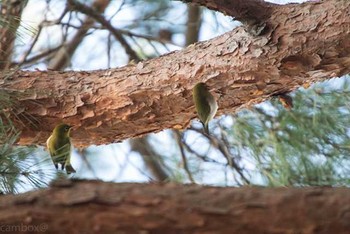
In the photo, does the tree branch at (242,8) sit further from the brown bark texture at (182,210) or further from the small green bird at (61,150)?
the brown bark texture at (182,210)

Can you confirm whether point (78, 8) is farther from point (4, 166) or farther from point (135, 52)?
point (4, 166)

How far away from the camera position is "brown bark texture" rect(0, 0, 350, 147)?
522mm

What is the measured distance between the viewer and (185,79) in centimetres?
58

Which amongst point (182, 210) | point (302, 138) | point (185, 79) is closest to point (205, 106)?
point (185, 79)

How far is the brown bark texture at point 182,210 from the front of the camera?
0.27 m

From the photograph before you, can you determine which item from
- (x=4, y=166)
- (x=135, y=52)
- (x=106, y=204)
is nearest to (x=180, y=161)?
(x=135, y=52)

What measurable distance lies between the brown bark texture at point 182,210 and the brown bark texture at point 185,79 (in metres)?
0.26

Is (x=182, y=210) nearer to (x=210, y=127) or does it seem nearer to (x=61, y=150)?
(x=61, y=150)

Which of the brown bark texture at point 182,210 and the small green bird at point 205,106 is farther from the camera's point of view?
the small green bird at point 205,106

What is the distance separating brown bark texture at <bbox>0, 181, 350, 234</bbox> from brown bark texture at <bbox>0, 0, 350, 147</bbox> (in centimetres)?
26

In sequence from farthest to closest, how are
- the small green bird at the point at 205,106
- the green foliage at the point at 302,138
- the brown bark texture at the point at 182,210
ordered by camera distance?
1. the green foliage at the point at 302,138
2. the small green bird at the point at 205,106
3. the brown bark texture at the point at 182,210

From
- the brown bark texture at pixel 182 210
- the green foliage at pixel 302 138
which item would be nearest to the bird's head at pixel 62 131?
the brown bark texture at pixel 182 210

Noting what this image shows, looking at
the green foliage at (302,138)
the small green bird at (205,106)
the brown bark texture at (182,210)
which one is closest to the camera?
the brown bark texture at (182,210)

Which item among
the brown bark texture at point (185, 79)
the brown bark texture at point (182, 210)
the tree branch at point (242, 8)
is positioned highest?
the tree branch at point (242, 8)
